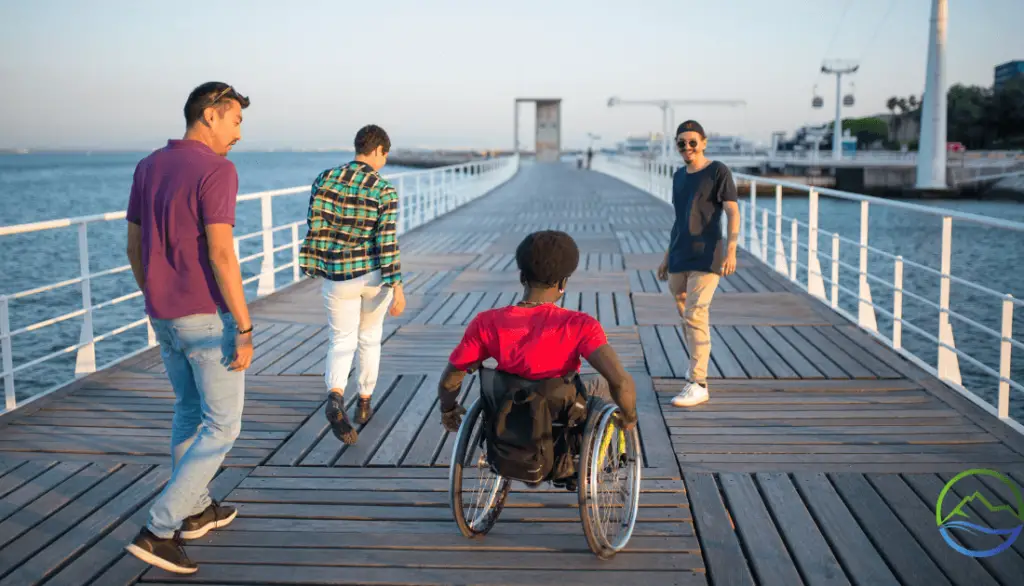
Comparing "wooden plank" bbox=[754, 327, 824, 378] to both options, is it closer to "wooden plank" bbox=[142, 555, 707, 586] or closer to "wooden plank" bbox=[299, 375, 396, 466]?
"wooden plank" bbox=[299, 375, 396, 466]

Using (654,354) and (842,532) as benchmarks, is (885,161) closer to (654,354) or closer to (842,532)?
(654,354)

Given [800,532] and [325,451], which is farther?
[325,451]

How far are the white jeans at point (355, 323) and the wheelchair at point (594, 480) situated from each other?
1250 millimetres

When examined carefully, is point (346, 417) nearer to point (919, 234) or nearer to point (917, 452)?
point (917, 452)

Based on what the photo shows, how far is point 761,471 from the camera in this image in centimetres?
400

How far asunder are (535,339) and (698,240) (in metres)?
2.32

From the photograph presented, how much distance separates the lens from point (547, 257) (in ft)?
9.47

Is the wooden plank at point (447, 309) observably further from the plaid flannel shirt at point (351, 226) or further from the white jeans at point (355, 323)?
the plaid flannel shirt at point (351, 226)

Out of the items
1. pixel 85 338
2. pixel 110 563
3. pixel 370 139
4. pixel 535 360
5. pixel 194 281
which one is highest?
pixel 370 139

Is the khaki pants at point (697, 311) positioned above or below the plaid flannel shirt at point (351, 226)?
below

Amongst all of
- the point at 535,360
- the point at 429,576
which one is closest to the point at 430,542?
the point at 429,576

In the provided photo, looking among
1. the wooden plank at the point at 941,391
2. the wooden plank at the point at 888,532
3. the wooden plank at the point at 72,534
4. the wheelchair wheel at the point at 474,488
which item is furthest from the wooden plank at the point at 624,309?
the wooden plank at the point at 72,534

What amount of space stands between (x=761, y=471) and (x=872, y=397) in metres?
1.50

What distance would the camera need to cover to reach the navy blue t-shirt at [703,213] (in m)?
4.94
